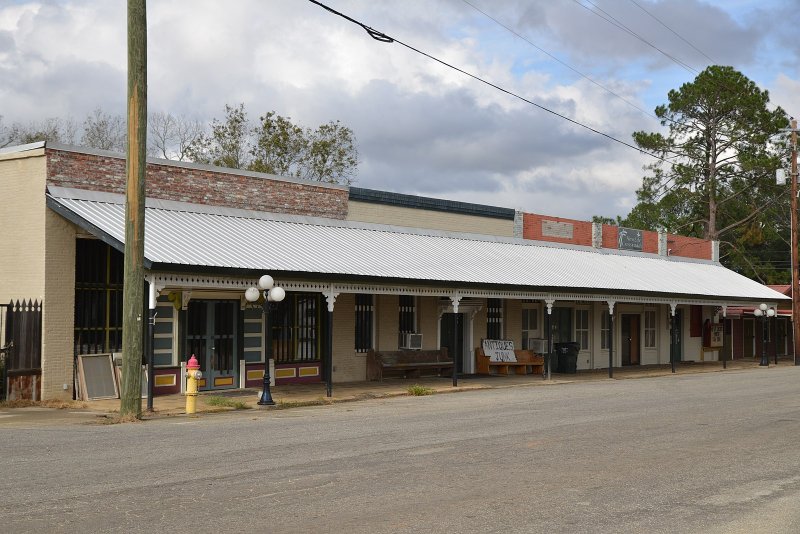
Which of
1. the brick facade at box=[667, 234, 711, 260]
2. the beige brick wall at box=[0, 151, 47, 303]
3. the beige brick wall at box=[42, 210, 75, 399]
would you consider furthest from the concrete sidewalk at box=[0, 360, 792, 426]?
the brick facade at box=[667, 234, 711, 260]

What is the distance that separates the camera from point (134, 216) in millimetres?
15398

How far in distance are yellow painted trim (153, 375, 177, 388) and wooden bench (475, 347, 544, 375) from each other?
10814 mm

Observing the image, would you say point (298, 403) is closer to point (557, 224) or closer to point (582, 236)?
point (557, 224)

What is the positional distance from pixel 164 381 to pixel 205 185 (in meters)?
4.52

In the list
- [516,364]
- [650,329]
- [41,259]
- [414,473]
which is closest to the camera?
[414,473]

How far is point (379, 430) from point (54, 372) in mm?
7481

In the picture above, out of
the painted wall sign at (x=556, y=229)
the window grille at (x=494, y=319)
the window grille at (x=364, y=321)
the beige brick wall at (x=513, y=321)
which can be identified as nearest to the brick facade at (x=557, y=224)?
the painted wall sign at (x=556, y=229)

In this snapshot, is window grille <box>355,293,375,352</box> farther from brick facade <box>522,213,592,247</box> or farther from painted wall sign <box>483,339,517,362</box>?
brick facade <box>522,213,592,247</box>

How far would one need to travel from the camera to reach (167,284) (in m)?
16.6

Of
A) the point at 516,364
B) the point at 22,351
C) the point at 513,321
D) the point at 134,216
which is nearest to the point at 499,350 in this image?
the point at 516,364

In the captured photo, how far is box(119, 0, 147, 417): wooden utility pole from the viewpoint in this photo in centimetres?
1542

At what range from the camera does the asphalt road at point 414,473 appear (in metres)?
7.83

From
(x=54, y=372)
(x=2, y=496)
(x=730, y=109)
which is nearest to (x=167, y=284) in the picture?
(x=54, y=372)

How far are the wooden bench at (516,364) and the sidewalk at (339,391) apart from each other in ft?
1.73
